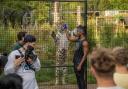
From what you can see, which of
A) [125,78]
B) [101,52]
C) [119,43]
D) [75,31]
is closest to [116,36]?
[119,43]

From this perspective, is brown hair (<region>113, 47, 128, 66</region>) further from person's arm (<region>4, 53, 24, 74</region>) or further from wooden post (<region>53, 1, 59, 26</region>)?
wooden post (<region>53, 1, 59, 26</region>)

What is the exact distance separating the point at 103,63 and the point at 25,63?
361 centimetres

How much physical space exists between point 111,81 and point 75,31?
6.92m

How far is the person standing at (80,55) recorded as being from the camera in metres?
11.1

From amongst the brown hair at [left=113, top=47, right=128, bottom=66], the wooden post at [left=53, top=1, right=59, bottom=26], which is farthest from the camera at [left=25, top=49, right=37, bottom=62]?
the wooden post at [left=53, top=1, right=59, bottom=26]

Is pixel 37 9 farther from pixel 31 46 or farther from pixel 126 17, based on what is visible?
pixel 31 46

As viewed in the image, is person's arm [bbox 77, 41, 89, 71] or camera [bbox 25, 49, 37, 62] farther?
person's arm [bbox 77, 41, 89, 71]

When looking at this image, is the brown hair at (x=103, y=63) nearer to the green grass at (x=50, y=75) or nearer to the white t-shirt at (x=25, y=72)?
the white t-shirt at (x=25, y=72)

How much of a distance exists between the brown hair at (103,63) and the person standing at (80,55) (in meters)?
6.49

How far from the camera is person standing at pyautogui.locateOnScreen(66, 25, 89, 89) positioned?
11.1 meters

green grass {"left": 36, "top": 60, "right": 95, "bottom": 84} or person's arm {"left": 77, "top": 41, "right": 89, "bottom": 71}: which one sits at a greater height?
person's arm {"left": 77, "top": 41, "right": 89, "bottom": 71}

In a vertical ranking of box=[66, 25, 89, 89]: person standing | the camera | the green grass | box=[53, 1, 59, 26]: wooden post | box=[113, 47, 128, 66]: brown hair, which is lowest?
the green grass

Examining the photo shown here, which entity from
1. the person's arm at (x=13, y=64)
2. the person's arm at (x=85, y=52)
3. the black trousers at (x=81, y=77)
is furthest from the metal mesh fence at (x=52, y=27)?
the person's arm at (x=13, y=64)

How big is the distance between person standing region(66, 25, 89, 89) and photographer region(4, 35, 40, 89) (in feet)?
10.5
